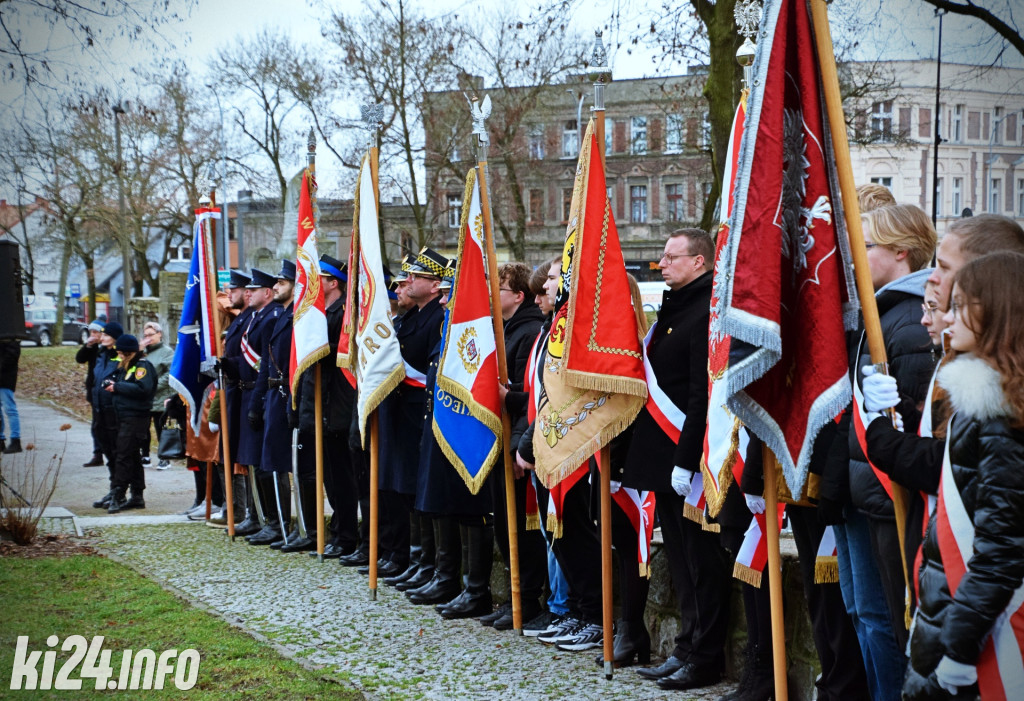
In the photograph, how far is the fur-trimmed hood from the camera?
9.28 feet

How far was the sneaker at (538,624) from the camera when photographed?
6.20 meters

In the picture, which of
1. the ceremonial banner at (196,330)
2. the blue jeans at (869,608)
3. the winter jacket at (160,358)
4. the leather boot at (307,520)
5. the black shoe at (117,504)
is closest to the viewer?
the blue jeans at (869,608)

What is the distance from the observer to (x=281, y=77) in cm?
2833

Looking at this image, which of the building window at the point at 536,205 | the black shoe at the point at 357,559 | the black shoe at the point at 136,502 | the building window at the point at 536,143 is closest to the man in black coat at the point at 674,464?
the black shoe at the point at 357,559

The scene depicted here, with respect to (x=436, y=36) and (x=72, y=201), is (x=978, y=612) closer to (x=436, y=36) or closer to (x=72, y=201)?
(x=436, y=36)

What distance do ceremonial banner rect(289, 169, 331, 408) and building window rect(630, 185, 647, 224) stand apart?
41.6 m

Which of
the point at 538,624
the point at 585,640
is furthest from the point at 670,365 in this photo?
the point at 538,624

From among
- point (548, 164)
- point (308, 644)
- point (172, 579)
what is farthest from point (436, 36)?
point (308, 644)

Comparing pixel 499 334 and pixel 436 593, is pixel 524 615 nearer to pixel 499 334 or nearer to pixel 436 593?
pixel 436 593

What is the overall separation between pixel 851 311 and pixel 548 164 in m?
28.9

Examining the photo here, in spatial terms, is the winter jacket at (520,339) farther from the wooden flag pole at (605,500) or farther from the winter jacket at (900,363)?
the winter jacket at (900,363)

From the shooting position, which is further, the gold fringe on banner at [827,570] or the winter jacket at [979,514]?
the gold fringe on banner at [827,570]

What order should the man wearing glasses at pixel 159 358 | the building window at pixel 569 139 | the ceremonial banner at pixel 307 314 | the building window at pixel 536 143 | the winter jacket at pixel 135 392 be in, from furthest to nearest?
the building window at pixel 569 139
the building window at pixel 536 143
the man wearing glasses at pixel 159 358
the winter jacket at pixel 135 392
the ceremonial banner at pixel 307 314

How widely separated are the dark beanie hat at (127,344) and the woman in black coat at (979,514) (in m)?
10.6
